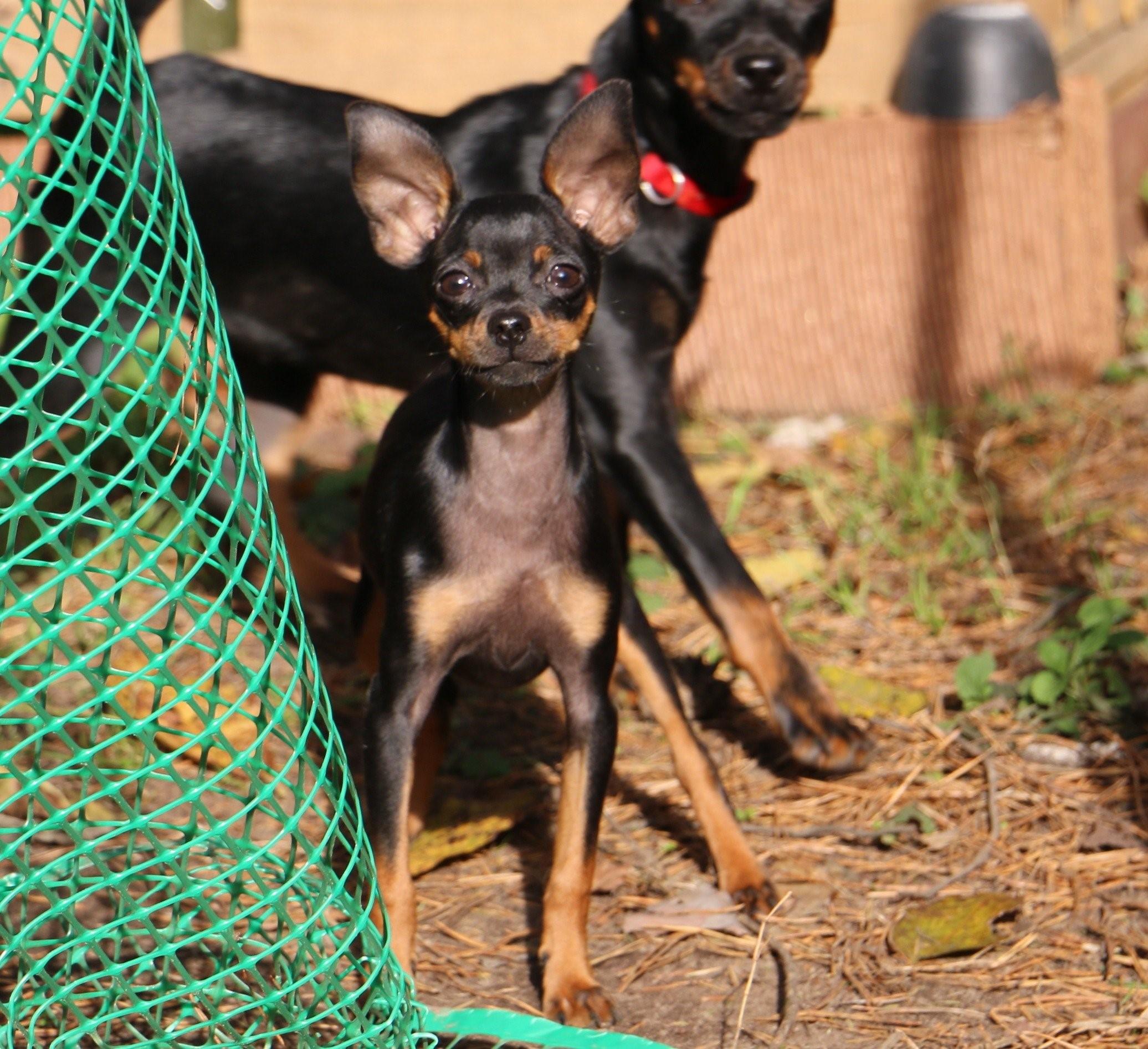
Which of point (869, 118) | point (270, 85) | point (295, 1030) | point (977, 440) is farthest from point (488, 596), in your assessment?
point (869, 118)

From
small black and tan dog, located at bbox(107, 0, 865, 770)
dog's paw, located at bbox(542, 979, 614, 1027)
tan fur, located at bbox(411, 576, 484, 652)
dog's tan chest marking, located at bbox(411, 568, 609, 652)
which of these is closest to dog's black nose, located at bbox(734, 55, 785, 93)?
small black and tan dog, located at bbox(107, 0, 865, 770)

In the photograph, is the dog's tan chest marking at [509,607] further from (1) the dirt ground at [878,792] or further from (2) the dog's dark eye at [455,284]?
(1) the dirt ground at [878,792]

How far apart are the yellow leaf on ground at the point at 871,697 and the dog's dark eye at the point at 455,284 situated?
1752mm

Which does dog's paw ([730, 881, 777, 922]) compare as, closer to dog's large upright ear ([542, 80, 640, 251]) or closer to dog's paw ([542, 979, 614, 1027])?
dog's paw ([542, 979, 614, 1027])

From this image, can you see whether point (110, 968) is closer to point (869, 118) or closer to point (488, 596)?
point (488, 596)

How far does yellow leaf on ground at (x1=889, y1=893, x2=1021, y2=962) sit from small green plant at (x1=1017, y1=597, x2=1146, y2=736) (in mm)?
775

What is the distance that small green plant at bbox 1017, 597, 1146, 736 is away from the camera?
12.2 ft

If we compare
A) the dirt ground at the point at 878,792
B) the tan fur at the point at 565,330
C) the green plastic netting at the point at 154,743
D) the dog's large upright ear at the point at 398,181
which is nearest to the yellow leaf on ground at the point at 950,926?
the dirt ground at the point at 878,792

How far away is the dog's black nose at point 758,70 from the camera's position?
12.2ft

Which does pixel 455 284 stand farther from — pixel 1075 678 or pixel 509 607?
pixel 1075 678

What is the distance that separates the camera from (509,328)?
8.52 ft

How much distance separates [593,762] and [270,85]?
233 cm

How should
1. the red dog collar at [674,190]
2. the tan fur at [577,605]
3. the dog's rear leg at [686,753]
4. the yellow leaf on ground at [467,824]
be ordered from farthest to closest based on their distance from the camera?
1. the red dog collar at [674,190]
2. the yellow leaf on ground at [467,824]
3. the dog's rear leg at [686,753]
4. the tan fur at [577,605]

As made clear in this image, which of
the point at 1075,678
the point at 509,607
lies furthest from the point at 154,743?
the point at 1075,678
